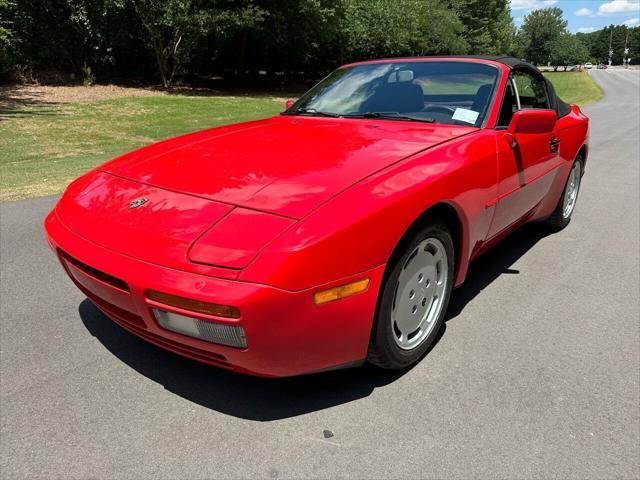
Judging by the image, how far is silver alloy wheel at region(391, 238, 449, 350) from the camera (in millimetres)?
2400

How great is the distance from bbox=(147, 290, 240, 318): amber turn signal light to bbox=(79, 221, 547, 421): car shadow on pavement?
0.58 m

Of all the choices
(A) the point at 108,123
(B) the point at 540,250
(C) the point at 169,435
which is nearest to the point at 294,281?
(C) the point at 169,435

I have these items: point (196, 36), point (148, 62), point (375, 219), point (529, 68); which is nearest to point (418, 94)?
point (529, 68)

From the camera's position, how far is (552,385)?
2.46 meters

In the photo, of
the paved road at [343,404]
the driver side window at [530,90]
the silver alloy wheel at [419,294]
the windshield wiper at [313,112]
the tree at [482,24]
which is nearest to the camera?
the paved road at [343,404]

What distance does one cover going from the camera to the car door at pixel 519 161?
10.1 feet

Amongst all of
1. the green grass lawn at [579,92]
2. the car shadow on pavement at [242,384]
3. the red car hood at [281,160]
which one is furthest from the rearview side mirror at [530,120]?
the green grass lawn at [579,92]

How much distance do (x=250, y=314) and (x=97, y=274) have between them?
0.78 metres

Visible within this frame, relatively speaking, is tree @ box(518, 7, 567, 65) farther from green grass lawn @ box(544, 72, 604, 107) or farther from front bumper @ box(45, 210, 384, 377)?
front bumper @ box(45, 210, 384, 377)

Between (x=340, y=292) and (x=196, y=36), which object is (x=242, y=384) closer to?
(x=340, y=292)

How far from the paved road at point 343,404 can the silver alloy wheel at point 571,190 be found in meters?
1.42

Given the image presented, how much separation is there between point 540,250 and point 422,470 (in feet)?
9.55

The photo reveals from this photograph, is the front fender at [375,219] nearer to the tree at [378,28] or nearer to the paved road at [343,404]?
the paved road at [343,404]

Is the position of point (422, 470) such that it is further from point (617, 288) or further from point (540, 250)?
point (540, 250)
